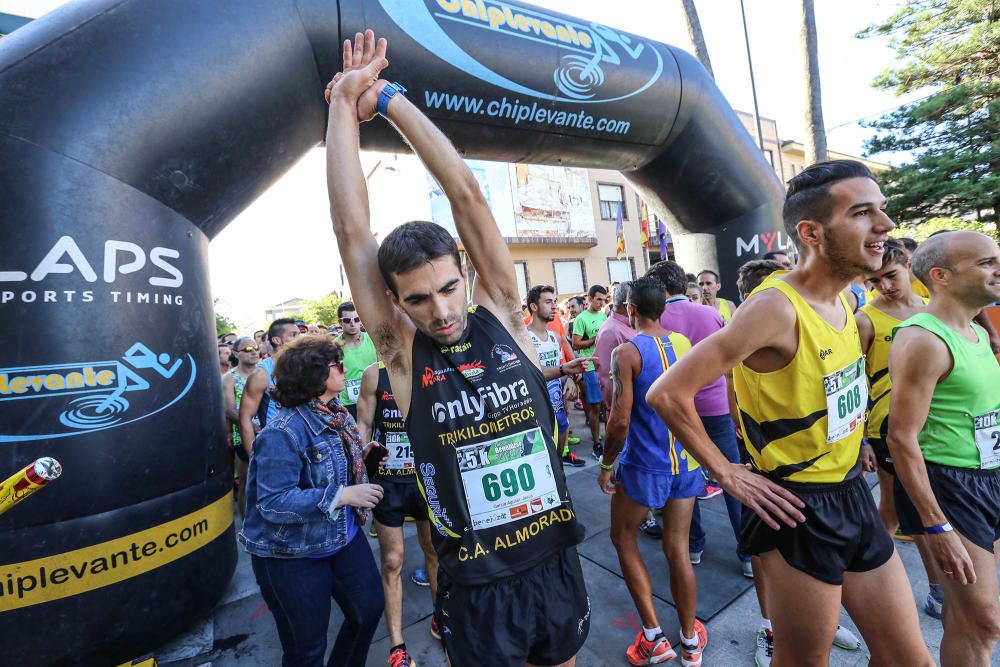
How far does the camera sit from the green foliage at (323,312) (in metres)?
25.9

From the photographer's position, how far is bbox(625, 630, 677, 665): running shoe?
251 cm

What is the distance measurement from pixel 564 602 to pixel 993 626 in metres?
1.75

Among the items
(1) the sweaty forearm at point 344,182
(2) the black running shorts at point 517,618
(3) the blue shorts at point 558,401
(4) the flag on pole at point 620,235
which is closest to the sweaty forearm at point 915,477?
(2) the black running shorts at point 517,618

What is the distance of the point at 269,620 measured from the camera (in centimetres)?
335

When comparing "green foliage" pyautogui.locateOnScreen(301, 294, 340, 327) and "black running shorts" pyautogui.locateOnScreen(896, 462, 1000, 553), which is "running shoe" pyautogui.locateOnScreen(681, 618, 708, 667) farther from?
"green foliage" pyautogui.locateOnScreen(301, 294, 340, 327)

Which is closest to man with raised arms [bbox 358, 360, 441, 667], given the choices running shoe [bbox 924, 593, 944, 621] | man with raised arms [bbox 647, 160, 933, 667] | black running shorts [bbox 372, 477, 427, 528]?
black running shorts [bbox 372, 477, 427, 528]

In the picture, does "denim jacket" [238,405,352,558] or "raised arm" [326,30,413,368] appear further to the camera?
"denim jacket" [238,405,352,558]

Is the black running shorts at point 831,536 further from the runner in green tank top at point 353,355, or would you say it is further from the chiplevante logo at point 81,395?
the runner in green tank top at point 353,355

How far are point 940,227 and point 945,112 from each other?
362 centimetres

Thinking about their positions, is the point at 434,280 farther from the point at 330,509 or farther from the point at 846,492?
the point at 846,492

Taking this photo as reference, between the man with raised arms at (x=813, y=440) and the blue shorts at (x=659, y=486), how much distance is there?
0.81 metres

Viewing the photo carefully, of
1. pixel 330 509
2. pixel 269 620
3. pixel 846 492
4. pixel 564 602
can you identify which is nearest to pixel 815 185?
pixel 846 492

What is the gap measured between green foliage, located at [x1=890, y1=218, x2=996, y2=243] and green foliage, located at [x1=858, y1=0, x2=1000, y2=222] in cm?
46

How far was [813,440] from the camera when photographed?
1737mm
